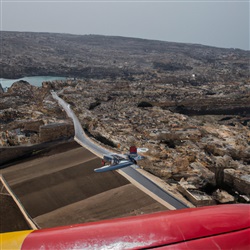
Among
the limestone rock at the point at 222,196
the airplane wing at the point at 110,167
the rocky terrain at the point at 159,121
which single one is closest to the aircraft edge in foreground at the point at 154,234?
the rocky terrain at the point at 159,121

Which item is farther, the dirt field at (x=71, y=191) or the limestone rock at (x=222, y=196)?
the limestone rock at (x=222, y=196)

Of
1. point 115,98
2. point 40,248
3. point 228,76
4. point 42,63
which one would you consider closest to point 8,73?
point 42,63

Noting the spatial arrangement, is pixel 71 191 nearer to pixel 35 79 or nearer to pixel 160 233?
pixel 160 233

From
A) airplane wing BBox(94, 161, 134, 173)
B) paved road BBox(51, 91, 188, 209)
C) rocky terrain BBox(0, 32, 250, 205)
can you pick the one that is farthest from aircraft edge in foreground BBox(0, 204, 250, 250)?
airplane wing BBox(94, 161, 134, 173)

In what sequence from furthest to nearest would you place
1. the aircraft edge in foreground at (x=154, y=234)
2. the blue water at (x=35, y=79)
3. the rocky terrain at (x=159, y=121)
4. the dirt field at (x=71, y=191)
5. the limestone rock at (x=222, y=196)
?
the blue water at (x=35, y=79), the rocky terrain at (x=159, y=121), the limestone rock at (x=222, y=196), the dirt field at (x=71, y=191), the aircraft edge in foreground at (x=154, y=234)

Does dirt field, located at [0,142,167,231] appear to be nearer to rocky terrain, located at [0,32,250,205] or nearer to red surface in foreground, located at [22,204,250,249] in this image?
rocky terrain, located at [0,32,250,205]

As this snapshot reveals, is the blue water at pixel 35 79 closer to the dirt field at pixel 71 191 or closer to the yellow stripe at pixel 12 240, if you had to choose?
the dirt field at pixel 71 191
